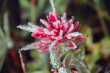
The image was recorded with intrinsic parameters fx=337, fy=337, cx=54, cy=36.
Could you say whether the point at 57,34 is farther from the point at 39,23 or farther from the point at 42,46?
the point at 39,23

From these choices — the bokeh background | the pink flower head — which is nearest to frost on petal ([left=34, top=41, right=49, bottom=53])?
the pink flower head

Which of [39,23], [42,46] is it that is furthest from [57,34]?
[39,23]

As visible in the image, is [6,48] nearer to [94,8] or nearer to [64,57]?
[94,8]

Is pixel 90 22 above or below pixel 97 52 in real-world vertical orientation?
above

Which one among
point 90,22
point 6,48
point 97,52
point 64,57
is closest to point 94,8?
point 90,22

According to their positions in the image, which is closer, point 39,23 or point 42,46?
point 42,46

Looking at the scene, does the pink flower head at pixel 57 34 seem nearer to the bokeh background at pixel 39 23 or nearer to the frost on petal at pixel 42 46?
the frost on petal at pixel 42 46

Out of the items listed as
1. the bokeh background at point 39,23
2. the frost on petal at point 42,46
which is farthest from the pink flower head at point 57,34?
the bokeh background at point 39,23

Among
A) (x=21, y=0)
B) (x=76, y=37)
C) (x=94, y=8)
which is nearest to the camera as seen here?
(x=76, y=37)
